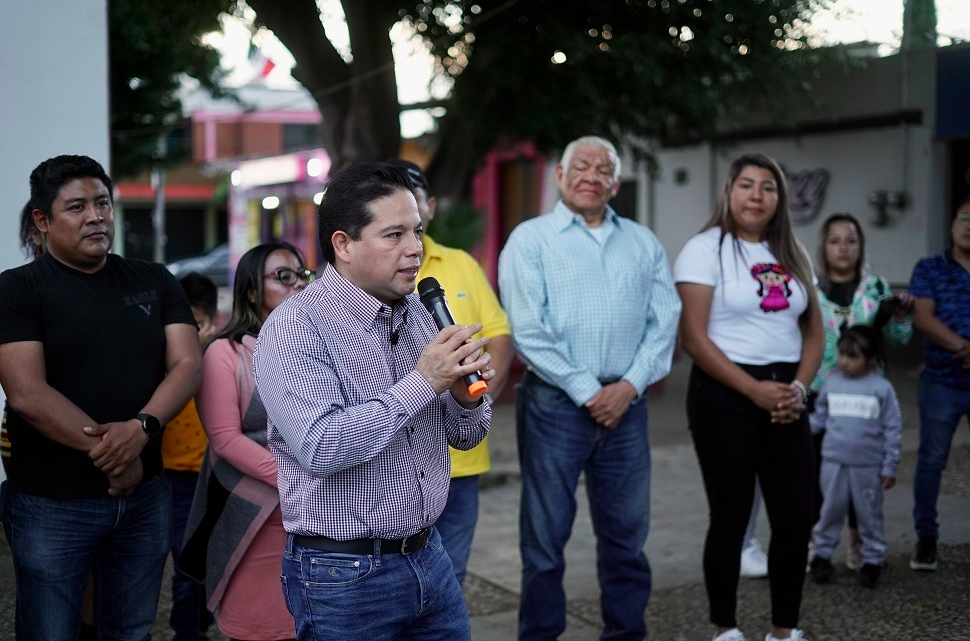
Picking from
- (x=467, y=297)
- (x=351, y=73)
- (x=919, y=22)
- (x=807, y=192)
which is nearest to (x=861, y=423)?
(x=467, y=297)

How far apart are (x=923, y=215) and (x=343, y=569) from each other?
44.1 ft

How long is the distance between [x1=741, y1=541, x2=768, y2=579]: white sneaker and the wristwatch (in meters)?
3.36

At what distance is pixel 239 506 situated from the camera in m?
3.54

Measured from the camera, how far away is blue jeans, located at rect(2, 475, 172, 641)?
324 cm

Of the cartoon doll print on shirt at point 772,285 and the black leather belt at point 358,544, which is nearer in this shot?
the black leather belt at point 358,544

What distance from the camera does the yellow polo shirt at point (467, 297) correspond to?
429 cm

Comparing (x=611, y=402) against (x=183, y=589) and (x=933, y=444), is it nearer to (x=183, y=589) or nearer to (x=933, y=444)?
(x=183, y=589)

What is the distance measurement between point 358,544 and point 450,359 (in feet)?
1.72

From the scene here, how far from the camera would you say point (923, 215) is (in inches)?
561

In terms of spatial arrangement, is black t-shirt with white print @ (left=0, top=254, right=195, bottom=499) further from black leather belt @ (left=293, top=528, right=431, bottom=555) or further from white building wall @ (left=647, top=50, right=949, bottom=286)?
white building wall @ (left=647, top=50, right=949, bottom=286)

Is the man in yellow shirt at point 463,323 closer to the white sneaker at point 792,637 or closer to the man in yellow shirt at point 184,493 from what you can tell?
the man in yellow shirt at point 184,493

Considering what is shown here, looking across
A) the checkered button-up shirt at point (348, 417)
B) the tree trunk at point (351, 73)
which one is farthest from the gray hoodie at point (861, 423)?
the tree trunk at point (351, 73)

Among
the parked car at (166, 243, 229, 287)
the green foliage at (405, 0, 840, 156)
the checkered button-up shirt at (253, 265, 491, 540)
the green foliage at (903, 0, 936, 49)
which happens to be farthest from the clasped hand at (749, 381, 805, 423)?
the parked car at (166, 243, 229, 287)

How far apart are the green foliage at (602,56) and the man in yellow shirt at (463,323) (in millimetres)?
7041
